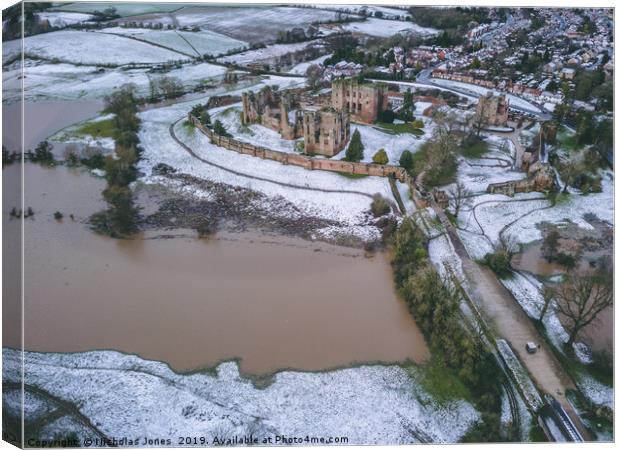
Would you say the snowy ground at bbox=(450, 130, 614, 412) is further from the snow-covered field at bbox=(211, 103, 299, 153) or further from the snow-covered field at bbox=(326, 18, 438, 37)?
the snow-covered field at bbox=(211, 103, 299, 153)

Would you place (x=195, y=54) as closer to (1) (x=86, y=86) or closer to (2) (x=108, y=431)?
(1) (x=86, y=86)

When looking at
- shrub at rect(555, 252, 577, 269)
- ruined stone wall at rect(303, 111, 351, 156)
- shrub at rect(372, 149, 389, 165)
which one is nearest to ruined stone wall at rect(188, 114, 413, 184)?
shrub at rect(372, 149, 389, 165)

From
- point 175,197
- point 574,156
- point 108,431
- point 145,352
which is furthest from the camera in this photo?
point 574,156

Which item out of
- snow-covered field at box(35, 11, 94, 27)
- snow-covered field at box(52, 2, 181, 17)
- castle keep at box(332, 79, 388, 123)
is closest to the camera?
snow-covered field at box(52, 2, 181, 17)

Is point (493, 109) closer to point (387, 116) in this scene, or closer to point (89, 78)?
point (387, 116)

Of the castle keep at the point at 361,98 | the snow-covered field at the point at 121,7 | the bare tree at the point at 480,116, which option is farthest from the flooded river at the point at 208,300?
the bare tree at the point at 480,116

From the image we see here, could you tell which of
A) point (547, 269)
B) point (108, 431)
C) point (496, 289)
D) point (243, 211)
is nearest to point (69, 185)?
point (243, 211)
